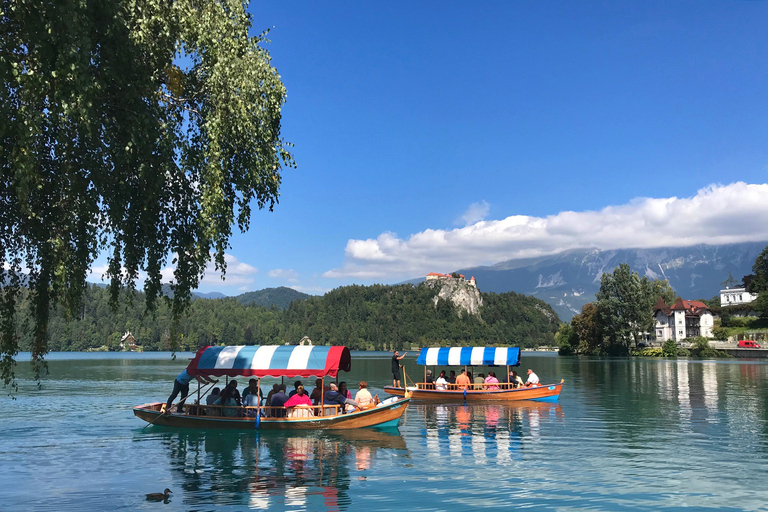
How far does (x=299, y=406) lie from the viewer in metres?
30.2

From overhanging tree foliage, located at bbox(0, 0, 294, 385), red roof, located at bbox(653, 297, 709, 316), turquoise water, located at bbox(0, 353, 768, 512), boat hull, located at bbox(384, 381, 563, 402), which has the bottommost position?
boat hull, located at bbox(384, 381, 563, 402)

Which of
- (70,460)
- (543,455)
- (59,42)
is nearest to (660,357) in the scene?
(543,455)

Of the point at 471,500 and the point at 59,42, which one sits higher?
the point at 59,42

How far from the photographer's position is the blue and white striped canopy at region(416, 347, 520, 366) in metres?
44.5

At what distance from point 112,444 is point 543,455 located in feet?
59.9

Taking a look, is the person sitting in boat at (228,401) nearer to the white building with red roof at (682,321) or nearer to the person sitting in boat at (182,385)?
the person sitting in boat at (182,385)

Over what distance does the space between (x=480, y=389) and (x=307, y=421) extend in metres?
18.4

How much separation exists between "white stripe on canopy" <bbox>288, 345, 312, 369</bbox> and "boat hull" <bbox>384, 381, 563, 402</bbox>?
13.7 m

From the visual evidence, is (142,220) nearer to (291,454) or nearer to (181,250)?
(181,250)

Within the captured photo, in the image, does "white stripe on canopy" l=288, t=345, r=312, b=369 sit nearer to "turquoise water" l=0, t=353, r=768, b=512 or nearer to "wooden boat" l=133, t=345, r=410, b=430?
"wooden boat" l=133, t=345, r=410, b=430

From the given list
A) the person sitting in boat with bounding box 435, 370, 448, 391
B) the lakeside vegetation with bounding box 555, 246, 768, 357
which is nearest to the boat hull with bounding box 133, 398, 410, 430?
the person sitting in boat with bounding box 435, 370, 448, 391

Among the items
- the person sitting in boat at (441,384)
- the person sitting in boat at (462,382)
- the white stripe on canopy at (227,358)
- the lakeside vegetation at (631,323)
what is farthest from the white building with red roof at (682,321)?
the white stripe on canopy at (227,358)

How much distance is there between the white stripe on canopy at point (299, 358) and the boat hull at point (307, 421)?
2.59m

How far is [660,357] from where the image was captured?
132 m
